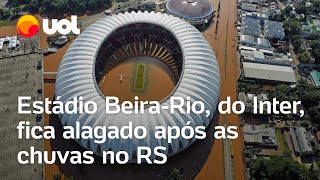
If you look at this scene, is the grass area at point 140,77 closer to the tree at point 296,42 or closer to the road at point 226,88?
the road at point 226,88

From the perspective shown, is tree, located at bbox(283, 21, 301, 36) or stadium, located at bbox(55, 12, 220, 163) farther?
tree, located at bbox(283, 21, 301, 36)

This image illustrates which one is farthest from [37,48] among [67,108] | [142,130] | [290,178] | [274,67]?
[290,178]

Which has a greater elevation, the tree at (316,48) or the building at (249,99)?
the tree at (316,48)

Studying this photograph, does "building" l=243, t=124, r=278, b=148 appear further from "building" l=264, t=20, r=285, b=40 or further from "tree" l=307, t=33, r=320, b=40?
"tree" l=307, t=33, r=320, b=40

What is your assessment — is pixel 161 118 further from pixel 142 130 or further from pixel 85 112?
pixel 85 112

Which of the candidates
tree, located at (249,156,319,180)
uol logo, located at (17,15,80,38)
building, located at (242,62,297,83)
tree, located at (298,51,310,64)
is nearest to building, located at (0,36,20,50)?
uol logo, located at (17,15,80,38)

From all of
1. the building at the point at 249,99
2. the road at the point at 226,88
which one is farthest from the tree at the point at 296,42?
the building at the point at 249,99
